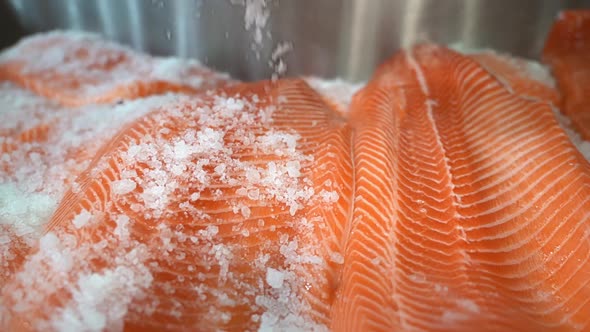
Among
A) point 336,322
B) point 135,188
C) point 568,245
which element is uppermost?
point 135,188

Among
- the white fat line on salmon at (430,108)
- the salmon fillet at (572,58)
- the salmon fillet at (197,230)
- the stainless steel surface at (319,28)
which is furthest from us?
the stainless steel surface at (319,28)

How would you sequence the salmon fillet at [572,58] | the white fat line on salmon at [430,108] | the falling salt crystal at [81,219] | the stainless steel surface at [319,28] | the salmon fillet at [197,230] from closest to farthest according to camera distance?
the salmon fillet at [197,230]
the falling salt crystal at [81,219]
the white fat line on salmon at [430,108]
the salmon fillet at [572,58]
the stainless steel surface at [319,28]

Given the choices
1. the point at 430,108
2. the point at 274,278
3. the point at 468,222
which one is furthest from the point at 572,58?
A: the point at 274,278

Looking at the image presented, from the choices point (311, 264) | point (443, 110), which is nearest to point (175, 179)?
point (311, 264)

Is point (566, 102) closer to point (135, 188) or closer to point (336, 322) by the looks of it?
point (336, 322)

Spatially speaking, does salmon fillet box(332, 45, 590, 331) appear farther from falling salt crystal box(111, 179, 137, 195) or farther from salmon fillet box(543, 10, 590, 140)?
falling salt crystal box(111, 179, 137, 195)

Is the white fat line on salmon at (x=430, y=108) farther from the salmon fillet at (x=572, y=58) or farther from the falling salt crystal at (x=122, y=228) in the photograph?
the falling salt crystal at (x=122, y=228)

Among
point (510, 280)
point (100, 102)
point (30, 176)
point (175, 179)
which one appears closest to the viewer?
point (510, 280)

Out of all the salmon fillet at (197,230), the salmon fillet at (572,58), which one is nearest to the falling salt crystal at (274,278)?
the salmon fillet at (197,230)
